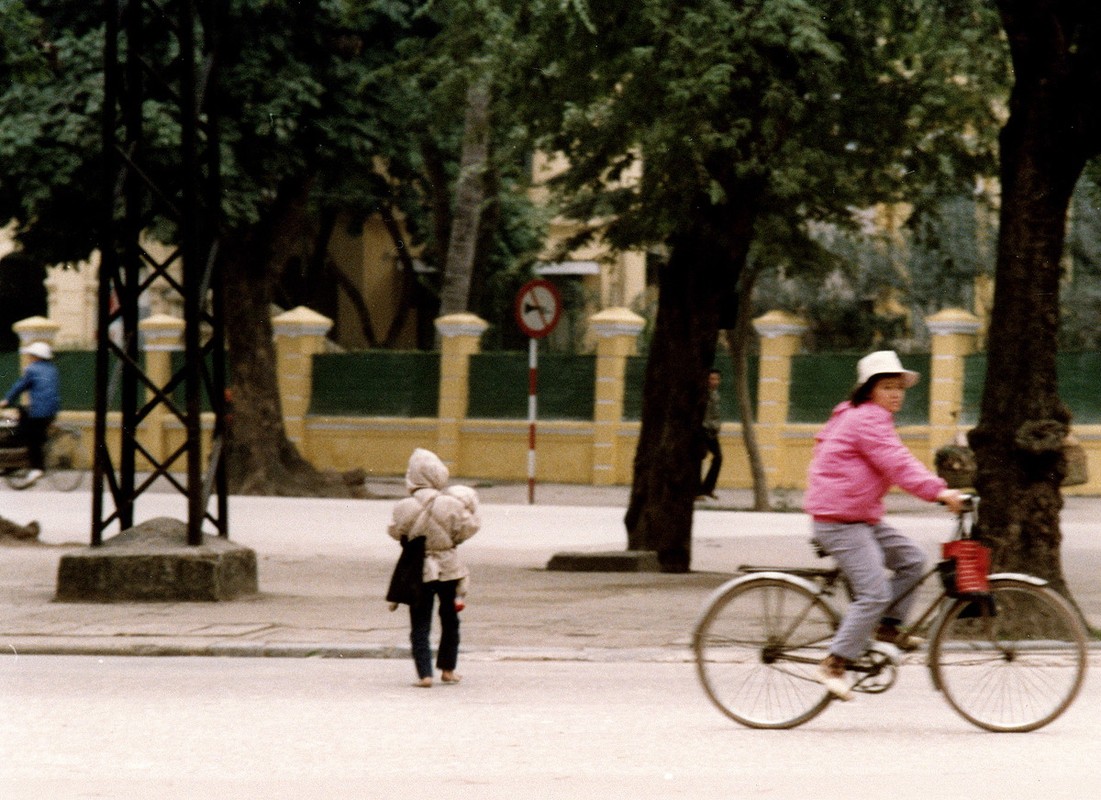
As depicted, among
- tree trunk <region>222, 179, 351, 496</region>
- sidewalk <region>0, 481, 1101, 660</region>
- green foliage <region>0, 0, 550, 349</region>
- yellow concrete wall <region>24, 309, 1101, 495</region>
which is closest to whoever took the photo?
sidewalk <region>0, 481, 1101, 660</region>

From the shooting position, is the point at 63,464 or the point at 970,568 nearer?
the point at 970,568

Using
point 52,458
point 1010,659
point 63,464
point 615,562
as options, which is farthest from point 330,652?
point 63,464

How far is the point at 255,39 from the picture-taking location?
2384cm

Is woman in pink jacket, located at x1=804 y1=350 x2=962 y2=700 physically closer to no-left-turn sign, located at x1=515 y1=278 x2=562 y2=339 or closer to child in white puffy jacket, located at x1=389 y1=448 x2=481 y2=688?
child in white puffy jacket, located at x1=389 y1=448 x2=481 y2=688

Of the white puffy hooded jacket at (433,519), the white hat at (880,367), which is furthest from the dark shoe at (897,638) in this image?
the white puffy hooded jacket at (433,519)

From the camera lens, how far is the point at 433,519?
372 inches

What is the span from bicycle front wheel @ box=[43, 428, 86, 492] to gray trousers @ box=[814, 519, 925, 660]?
1923 centimetres

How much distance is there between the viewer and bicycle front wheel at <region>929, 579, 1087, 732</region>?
26.1 ft

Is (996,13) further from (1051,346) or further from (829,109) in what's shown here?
(1051,346)

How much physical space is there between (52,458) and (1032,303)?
1767 centimetres

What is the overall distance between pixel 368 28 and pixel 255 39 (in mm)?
1522

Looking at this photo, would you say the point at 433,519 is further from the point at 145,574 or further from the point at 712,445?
the point at 712,445

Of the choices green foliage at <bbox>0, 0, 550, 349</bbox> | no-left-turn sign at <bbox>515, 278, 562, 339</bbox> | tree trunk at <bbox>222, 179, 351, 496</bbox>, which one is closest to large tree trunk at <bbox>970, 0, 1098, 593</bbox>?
green foliage at <bbox>0, 0, 550, 349</bbox>

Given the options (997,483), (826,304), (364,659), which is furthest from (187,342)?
(826,304)
